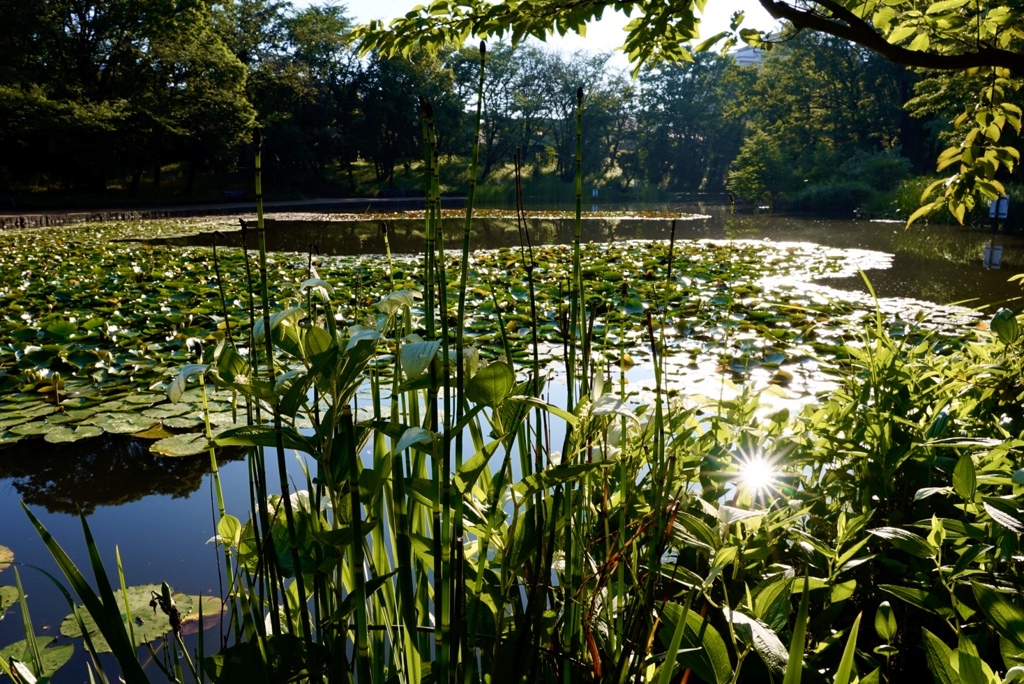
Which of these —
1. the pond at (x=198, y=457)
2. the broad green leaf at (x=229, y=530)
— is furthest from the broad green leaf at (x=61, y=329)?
the broad green leaf at (x=229, y=530)

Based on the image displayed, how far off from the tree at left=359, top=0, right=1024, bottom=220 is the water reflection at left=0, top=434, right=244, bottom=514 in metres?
1.51

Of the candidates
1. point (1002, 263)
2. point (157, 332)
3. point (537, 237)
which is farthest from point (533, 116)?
point (157, 332)

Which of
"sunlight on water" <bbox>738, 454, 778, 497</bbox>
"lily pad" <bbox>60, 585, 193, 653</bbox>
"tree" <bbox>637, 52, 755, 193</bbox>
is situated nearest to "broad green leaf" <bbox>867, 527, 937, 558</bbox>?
"sunlight on water" <bbox>738, 454, 778, 497</bbox>

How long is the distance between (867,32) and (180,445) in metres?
2.31

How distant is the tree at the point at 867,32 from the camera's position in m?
1.46

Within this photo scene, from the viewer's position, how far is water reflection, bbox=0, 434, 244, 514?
6.86ft

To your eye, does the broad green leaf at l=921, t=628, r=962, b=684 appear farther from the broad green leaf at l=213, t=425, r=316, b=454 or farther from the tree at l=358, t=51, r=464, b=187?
the tree at l=358, t=51, r=464, b=187

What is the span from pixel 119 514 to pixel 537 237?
9.65 metres

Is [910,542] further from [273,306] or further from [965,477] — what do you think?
[273,306]

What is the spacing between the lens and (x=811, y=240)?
1020cm

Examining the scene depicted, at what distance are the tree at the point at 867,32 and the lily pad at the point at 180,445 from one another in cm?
143

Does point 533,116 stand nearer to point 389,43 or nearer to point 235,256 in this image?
point 235,256

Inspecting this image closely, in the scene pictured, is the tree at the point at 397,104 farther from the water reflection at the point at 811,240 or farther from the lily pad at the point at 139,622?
the lily pad at the point at 139,622

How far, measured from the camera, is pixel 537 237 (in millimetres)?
11258
